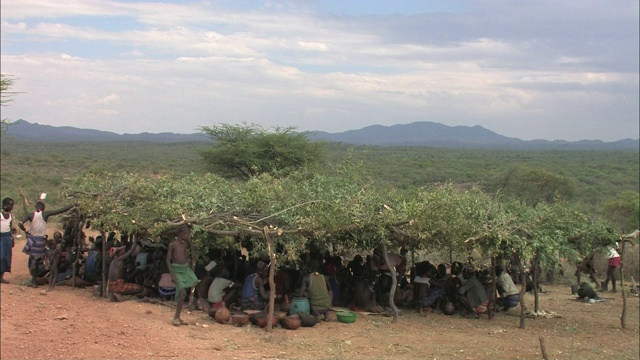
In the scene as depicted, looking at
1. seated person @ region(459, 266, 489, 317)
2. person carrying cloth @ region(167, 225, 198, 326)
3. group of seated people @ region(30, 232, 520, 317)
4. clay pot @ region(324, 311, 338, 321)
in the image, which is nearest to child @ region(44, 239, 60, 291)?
group of seated people @ region(30, 232, 520, 317)

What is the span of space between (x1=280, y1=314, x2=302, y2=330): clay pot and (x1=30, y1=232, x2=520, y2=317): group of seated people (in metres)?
0.64

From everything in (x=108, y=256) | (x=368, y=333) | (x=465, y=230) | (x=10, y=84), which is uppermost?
(x=10, y=84)

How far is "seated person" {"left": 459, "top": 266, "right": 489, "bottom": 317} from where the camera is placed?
1219cm

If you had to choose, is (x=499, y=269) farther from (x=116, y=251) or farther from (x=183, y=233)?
(x=116, y=251)

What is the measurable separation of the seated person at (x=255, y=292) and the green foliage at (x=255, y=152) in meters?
13.4

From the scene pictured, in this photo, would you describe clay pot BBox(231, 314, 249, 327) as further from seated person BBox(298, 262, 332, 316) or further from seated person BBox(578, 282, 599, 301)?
seated person BBox(578, 282, 599, 301)

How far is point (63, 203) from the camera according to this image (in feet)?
42.7

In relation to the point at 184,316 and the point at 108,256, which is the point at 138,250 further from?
the point at 184,316

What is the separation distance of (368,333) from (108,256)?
185 inches

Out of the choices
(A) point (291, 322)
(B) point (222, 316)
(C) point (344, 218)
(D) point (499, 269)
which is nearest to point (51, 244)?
(B) point (222, 316)

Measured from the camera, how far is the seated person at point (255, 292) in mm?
10883

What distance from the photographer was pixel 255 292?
10.9 meters

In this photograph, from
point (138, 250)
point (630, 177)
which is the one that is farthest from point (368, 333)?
point (630, 177)

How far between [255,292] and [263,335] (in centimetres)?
136
